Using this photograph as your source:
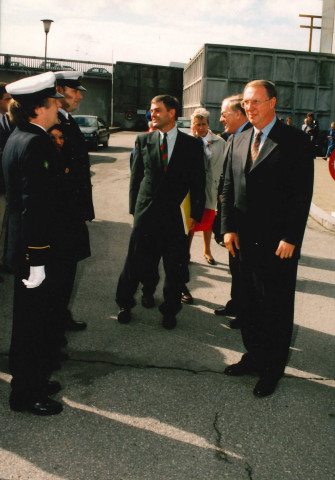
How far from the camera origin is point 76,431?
3012 millimetres

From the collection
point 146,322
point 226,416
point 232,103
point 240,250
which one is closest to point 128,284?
point 146,322

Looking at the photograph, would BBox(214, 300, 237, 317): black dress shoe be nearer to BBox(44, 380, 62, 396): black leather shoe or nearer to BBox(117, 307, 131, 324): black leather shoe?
BBox(117, 307, 131, 324): black leather shoe

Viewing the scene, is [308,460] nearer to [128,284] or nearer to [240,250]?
[240,250]

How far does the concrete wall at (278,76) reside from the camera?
25438mm

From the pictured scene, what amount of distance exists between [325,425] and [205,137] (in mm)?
3760

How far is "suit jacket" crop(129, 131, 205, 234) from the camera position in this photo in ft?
14.7

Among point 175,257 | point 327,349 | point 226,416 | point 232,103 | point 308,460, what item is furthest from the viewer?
point 232,103

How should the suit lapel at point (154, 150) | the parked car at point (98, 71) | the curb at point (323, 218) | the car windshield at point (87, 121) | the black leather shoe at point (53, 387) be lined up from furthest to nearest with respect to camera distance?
the parked car at point (98, 71)
the car windshield at point (87, 121)
the curb at point (323, 218)
the suit lapel at point (154, 150)
the black leather shoe at point (53, 387)

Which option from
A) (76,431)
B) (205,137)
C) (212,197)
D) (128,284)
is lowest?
(76,431)

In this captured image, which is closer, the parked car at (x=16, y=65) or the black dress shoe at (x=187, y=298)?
the black dress shoe at (x=187, y=298)

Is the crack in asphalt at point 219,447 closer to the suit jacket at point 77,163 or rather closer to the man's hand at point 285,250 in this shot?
the man's hand at point 285,250

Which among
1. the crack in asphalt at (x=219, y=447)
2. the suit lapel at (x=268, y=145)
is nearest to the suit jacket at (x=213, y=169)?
the suit lapel at (x=268, y=145)

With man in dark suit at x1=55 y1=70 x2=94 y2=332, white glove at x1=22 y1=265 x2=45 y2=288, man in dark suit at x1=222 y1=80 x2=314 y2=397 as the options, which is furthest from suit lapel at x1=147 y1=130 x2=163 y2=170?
white glove at x1=22 y1=265 x2=45 y2=288

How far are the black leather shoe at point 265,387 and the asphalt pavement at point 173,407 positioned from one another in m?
0.04
